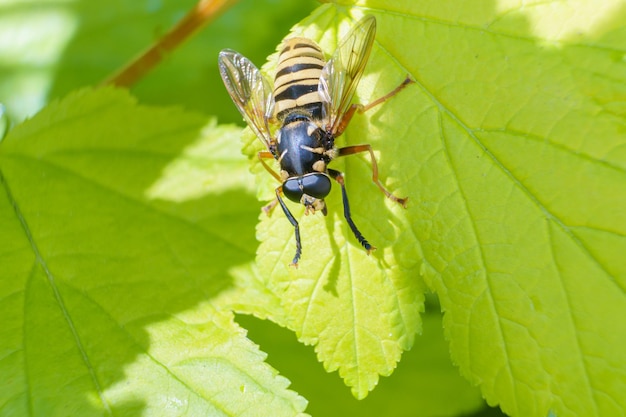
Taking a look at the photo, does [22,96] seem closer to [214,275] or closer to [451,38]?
[214,275]

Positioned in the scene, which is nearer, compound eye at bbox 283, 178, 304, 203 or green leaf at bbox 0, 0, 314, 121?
compound eye at bbox 283, 178, 304, 203

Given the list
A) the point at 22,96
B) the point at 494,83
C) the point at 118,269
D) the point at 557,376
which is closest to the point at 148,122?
the point at 118,269

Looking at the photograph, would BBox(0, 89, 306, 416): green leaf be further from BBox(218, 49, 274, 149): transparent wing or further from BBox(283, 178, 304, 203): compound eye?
BBox(283, 178, 304, 203): compound eye

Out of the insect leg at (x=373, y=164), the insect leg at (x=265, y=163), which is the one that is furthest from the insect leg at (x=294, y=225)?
the insect leg at (x=373, y=164)

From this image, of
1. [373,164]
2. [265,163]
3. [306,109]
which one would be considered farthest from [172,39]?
[373,164]

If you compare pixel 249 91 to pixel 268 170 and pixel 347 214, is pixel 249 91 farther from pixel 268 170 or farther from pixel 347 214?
pixel 347 214

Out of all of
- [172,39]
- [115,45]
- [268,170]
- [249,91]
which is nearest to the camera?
[268,170]

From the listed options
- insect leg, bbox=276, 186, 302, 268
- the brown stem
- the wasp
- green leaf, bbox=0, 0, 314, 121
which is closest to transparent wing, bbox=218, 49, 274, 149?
the wasp
